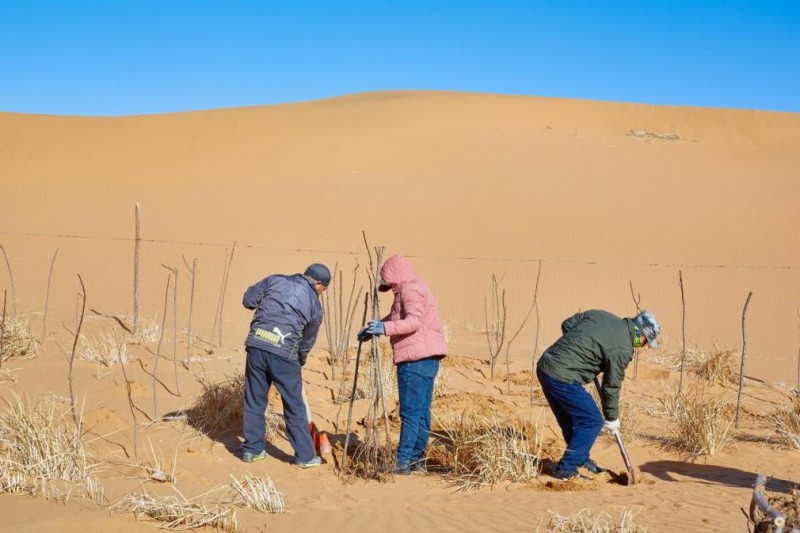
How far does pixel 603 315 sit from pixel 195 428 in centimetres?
308

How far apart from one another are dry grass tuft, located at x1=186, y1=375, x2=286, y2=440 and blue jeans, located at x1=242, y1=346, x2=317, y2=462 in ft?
2.21

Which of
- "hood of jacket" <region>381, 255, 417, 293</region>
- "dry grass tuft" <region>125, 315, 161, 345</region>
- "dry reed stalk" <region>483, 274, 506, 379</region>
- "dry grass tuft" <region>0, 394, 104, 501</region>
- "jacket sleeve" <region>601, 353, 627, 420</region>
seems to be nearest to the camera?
"dry grass tuft" <region>0, 394, 104, 501</region>

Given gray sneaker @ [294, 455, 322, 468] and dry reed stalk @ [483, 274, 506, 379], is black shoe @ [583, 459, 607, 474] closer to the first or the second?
gray sneaker @ [294, 455, 322, 468]

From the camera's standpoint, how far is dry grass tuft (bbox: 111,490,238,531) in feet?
12.0

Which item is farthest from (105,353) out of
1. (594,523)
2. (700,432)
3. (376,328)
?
(594,523)

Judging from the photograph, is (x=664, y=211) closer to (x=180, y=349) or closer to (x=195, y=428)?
(x=180, y=349)

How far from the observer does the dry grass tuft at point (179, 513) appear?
3.64 metres

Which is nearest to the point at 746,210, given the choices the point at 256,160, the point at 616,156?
the point at 616,156

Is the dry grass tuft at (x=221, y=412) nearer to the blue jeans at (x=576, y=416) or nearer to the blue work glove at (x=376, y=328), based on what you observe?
the blue work glove at (x=376, y=328)

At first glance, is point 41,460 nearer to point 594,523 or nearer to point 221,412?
point 221,412

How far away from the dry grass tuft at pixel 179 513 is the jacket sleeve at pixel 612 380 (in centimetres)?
230

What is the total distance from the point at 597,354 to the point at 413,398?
1156mm

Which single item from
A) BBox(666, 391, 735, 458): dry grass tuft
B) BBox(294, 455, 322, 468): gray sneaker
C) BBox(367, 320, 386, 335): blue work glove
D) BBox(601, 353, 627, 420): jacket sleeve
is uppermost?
BBox(367, 320, 386, 335): blue work glove

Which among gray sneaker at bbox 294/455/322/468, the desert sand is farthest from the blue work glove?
gray sneaker at bbox 294/455/322/468
